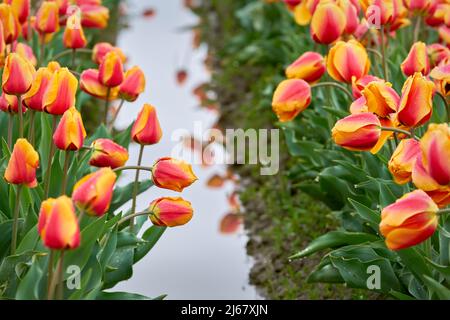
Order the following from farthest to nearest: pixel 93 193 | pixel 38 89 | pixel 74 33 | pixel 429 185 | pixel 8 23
Result: pixel 74 33, pixel 8 23, pixel 38 89, pixel 429 185, pixel 93 193

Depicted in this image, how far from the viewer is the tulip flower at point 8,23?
8.71 ft

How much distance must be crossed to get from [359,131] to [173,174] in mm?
427

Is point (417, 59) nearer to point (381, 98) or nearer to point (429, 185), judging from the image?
point (381, 98)

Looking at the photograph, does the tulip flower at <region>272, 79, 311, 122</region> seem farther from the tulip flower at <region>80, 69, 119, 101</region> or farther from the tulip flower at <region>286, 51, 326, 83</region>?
the tulip flower at <region>80, 69, 119, 101</region>

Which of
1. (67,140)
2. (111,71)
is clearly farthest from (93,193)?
(111,71)

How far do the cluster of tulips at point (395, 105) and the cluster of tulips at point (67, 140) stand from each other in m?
0.42

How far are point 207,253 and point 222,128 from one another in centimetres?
141

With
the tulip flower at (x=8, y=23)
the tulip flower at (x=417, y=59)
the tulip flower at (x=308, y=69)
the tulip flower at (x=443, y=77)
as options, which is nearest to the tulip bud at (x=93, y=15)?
the tulip flower at (x=8, y=23)

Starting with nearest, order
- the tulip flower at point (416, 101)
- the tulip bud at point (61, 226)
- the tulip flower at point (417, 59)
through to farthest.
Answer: the tulip bud at point (61, 226) < the tulip flower at point (416, 101) < the tulip flower at point (417, 59)

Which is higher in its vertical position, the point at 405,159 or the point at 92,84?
the point at 92,84

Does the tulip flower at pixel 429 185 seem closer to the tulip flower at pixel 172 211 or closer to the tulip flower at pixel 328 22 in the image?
the tulip flower at pixel 172 211

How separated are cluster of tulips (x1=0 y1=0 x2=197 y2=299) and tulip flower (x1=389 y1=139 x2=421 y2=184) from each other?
0.46 m

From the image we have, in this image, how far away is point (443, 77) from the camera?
2.43 metres
